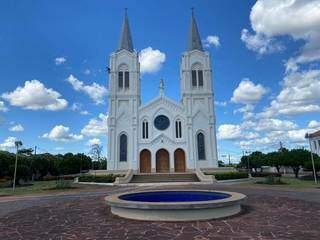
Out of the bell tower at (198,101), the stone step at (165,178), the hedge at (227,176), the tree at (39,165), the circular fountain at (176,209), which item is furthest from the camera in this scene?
the tree at (39,165)

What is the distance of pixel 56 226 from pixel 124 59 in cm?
3212

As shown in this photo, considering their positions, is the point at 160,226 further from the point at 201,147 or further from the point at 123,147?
the point at 201,147

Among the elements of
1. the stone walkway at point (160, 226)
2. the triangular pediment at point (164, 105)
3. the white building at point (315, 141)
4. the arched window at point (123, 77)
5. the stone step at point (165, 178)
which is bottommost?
the stone walkway at point (160, 226)

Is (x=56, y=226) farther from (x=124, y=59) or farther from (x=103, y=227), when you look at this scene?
(x=124, y=59)

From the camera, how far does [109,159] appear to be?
33969 millimetres

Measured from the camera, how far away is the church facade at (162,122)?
34.4 meters

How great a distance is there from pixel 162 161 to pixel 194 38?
19.0 m

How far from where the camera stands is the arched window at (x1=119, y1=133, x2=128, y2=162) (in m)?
34.6

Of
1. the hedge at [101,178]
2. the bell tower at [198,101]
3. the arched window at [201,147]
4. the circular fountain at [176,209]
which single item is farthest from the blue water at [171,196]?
the arched window at [201,147]

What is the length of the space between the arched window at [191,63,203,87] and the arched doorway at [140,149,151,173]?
11.4 meters

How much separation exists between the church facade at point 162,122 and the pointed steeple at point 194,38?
155 centimetres

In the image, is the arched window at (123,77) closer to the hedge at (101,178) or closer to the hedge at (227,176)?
the hedge at (101,178)

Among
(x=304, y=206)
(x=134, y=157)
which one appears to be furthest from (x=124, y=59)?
(x=304, y=206)

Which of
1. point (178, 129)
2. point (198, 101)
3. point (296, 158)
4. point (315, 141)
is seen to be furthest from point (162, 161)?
point (315, 141)
